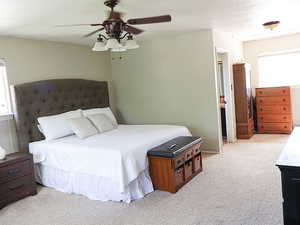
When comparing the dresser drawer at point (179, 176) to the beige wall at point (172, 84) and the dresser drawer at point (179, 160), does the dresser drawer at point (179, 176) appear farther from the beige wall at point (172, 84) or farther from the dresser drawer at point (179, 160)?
the beige wall at point (172, 84)

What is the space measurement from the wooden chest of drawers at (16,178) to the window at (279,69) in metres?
5.65

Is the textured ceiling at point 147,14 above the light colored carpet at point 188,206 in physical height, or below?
above

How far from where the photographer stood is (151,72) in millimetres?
5328

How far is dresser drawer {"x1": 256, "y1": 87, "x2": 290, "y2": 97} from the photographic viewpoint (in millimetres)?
5957

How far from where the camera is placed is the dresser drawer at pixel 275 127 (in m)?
6.02

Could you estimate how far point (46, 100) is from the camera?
4309 millimetres

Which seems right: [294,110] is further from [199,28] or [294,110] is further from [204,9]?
[204,9]

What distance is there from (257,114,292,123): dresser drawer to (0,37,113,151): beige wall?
3781 millimetres

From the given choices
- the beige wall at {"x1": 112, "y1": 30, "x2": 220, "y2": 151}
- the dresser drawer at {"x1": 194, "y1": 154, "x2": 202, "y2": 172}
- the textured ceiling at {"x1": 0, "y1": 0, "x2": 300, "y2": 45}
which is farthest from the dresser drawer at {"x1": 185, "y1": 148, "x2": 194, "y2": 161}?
the textured ceiling at {"x1": 0, "y1": 0, "x2": 300, "y2": 45}

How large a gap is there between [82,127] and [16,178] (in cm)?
110

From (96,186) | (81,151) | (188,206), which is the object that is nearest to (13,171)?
(81,151)

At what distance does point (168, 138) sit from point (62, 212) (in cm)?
169

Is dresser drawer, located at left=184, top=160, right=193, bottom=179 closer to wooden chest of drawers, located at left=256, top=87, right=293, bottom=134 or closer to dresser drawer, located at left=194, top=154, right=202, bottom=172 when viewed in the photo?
dresser drawer, located at left=194, top=154, right=202, bottom=172

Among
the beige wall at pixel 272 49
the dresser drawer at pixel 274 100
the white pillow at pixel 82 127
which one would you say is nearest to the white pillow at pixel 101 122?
the white pillow at pixel 82 127
